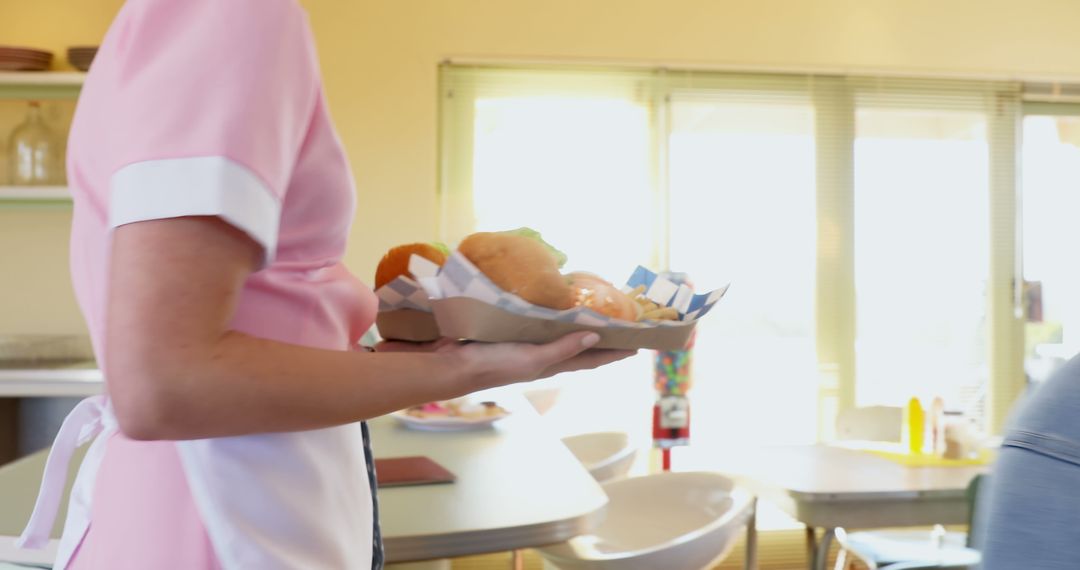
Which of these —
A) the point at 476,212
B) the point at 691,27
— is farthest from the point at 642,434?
the point at 691,27

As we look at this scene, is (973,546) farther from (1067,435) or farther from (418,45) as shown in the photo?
(418,45)

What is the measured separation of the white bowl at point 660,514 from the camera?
2.29 m

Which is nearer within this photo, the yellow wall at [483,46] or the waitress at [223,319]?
the waitress at [223,319]

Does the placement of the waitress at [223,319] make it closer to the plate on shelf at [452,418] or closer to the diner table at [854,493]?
the plate on shelf at [452,418]

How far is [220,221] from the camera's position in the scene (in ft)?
1.95

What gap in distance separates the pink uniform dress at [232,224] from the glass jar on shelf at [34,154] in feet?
11.0

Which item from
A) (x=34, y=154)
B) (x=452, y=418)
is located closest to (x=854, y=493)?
(x=452, y=418)

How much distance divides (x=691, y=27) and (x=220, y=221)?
401 cm

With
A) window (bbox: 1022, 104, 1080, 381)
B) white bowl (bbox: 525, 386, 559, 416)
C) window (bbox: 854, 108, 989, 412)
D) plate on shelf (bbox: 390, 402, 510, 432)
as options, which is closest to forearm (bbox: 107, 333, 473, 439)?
plate on shelf (bbox: 390, 402, 510, 432)

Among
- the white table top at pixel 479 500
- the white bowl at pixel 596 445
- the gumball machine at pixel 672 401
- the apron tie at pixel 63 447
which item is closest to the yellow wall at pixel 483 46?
the gumball machine at pixel 672 401

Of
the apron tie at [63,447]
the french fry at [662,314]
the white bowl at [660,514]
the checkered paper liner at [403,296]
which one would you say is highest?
the checkered paper liner at [403,296]

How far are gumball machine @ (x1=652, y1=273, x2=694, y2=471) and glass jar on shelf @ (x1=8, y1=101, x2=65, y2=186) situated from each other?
240cm

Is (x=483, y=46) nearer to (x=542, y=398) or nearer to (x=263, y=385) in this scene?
(x=542, y=398)

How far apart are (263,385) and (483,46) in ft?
12.3
